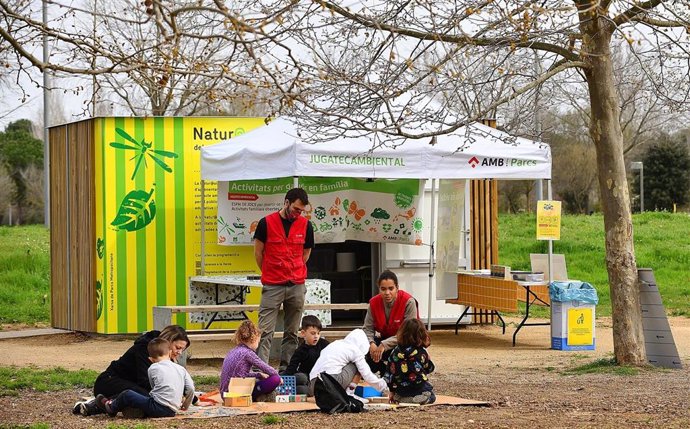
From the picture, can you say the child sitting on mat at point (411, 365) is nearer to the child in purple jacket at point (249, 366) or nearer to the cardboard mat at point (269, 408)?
the cardboard mat at point (269, 408)

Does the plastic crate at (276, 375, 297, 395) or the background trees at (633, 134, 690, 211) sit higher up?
the background trees at (633, 134, 690, 211)

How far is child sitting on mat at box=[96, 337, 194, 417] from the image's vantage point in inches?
362

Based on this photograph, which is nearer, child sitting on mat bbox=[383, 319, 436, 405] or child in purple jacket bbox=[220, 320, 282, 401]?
child sitting on mat bbox=[383, 319, 436, 405]

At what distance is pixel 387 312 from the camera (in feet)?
35.2

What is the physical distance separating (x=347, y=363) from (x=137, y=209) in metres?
7.14

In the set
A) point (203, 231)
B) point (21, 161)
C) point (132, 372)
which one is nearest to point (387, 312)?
point (132, 372)

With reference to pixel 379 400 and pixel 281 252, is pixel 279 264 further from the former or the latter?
pixel 379 400

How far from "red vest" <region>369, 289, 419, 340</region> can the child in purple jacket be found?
121 centimetres

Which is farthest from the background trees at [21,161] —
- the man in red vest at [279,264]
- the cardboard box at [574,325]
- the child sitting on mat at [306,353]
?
the child sitting on mat at [306,353]

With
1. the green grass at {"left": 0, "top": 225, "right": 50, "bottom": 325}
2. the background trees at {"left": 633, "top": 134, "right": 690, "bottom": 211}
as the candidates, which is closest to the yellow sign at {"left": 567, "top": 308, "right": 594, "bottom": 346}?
the green grass at {"left": 0, "top": 225, "right": 50, "bottom": 325}

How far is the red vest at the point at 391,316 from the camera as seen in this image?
1066cm

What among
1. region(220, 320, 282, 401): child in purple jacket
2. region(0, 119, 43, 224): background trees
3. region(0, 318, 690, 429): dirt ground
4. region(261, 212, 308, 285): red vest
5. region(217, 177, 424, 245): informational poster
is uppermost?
region(0, 119, 43, 224): background trees

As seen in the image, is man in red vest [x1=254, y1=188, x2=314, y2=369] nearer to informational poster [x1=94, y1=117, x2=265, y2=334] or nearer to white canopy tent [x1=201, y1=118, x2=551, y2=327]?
white canopy tent [x1=201, y1=118, x2=551, y2=327]

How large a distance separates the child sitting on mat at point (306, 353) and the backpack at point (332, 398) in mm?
852
